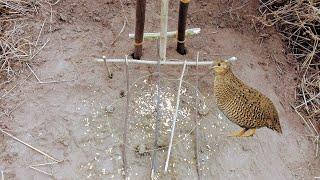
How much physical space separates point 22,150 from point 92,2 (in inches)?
35.9

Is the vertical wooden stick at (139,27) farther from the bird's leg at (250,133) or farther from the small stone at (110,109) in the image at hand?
the bird's leg at (250,133)

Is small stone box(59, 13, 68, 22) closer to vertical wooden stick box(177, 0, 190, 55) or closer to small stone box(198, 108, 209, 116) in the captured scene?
vertical wooden stick box(177, 0, 190, 55)

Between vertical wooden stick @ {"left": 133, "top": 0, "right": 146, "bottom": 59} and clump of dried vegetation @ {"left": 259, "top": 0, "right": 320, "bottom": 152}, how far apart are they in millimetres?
675

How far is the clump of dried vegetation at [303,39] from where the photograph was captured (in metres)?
2.54

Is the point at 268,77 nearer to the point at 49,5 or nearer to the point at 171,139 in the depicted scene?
the point at 171,139

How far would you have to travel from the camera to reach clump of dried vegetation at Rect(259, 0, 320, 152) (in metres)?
2.54

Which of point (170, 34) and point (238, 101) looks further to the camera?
point (170, 34)

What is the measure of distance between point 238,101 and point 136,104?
0.54 metres

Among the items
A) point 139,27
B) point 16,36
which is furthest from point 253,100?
point 16,36

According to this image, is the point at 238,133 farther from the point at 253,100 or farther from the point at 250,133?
the point at 253,100

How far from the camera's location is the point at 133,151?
2268 millimetres

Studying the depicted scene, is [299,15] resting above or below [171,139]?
above

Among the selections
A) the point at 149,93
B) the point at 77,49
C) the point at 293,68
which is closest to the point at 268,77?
the point at 293,68

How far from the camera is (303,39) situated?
8.96 ft
